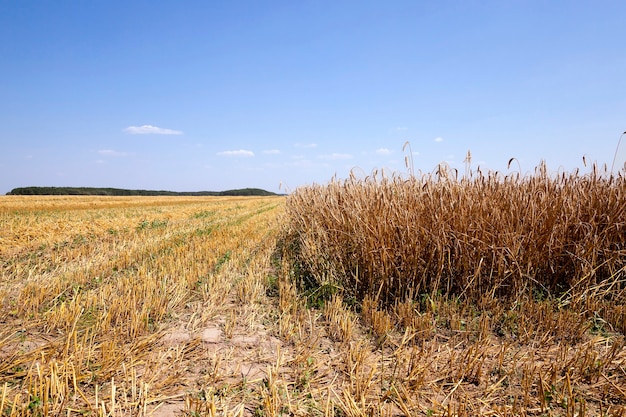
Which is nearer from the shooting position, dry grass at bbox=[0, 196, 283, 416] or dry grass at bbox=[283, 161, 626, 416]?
dry grass at bbox=[0, 196, 283, 416]

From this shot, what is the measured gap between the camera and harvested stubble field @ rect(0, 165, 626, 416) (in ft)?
7.05

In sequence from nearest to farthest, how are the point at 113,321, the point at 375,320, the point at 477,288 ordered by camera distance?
the point at 375,320 → the point at 113,321 → the point at 477,288

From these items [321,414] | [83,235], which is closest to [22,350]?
[321,414]

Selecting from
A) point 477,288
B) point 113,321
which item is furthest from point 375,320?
point 113,321

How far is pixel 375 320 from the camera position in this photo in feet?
10.5

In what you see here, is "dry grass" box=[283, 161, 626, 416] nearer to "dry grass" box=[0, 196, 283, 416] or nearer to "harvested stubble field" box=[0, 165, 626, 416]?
"harvested stubble field" box=[0, 165, 626, 416]

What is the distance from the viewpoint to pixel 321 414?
2027 mm

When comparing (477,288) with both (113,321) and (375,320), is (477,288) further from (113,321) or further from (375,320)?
(113,321)

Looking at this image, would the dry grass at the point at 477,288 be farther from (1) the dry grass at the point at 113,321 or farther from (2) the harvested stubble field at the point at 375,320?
(1) the dry grass at the point at 113,321

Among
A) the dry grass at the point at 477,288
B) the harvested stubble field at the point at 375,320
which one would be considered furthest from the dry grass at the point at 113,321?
the dry grass at the point at 477,288

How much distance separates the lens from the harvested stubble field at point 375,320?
215cm

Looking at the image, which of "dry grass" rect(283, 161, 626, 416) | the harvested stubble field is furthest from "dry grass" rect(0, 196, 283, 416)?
"dry grass" rect(283, 161, 626, 416)

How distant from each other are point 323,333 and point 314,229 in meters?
2.63

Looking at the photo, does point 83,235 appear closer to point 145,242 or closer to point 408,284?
point 145,242
